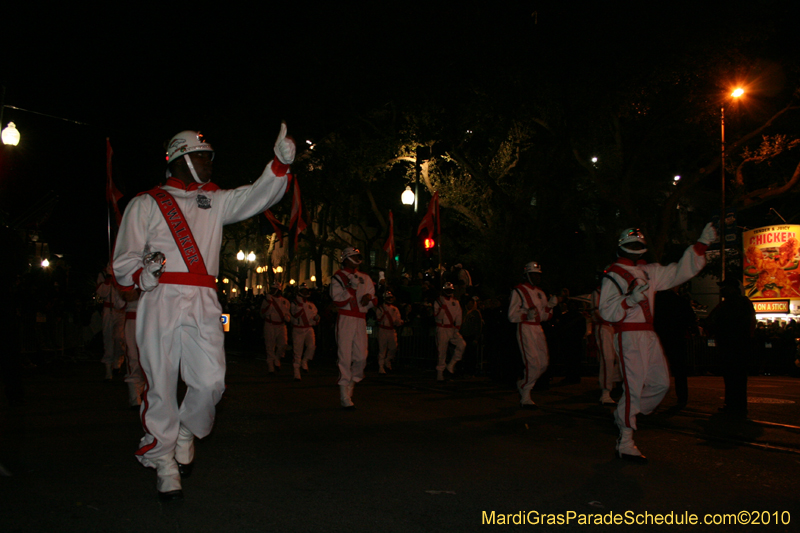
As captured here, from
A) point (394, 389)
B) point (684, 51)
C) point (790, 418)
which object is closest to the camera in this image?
point (790, 418)

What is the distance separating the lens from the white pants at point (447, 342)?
14867 mm

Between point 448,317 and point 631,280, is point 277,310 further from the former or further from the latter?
point 631,280

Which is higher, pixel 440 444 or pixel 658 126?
pixel 658 126

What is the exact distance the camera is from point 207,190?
4.82 m

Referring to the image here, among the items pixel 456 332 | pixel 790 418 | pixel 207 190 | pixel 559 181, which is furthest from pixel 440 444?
pixel 559 181

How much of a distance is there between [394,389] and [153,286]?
873 centimetres

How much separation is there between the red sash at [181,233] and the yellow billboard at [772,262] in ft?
76.2

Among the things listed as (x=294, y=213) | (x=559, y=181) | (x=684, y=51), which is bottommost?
(x=294, y=213)

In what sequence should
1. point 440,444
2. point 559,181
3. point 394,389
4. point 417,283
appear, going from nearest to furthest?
1. point 440,444
2. point 394,389
3. point 417,283
4. point 559,181

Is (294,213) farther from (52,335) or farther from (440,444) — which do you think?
(440,444)

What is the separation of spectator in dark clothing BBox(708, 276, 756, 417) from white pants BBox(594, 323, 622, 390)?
1.64 meters

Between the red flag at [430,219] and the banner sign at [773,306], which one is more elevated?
the red flag at [430,219]

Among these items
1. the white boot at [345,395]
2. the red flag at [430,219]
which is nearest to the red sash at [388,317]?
the red flag at [430,219]

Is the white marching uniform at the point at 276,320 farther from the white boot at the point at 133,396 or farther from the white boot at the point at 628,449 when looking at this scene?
the white boot at the point at 628,449
